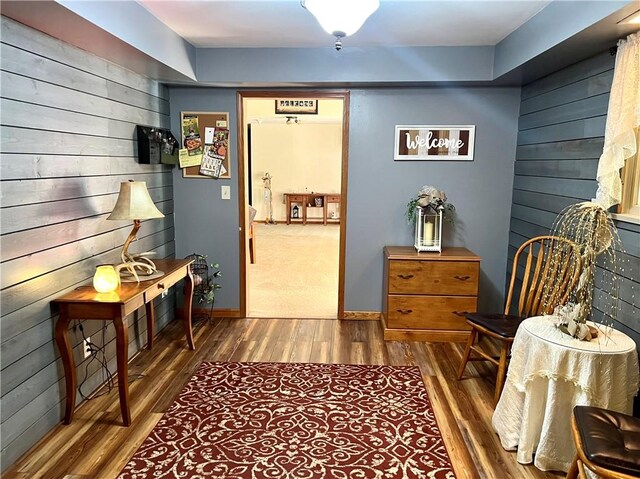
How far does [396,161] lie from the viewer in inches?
156

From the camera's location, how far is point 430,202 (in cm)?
365

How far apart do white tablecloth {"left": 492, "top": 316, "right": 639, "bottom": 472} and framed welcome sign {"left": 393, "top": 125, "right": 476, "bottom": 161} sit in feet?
6.46

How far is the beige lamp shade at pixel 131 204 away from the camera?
8.46 ft

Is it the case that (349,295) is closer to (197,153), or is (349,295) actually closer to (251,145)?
(197,153)

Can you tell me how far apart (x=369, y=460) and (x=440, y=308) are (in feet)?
5.54

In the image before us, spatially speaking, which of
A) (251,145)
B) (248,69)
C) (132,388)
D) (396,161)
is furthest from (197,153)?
(251,145)

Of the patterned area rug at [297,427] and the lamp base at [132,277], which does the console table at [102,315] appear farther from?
the patterned area rug at [297,427]

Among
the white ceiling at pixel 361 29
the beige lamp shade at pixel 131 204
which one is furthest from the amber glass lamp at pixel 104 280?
the white ceiling at pixel 361 29

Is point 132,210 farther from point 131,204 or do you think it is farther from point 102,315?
point 102,315

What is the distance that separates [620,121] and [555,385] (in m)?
A: 1.38

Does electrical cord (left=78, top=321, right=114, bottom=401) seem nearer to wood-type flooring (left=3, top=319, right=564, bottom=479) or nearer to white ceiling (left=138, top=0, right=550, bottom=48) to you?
wood-type flooring (left=3, top=319, right=564, bottom=479)

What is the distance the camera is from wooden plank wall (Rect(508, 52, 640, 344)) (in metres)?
2.34

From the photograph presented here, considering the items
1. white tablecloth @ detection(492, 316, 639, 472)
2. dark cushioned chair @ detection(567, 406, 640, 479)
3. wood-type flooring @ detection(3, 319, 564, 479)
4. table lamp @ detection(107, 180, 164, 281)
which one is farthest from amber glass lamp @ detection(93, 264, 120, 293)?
dark cushioned chair @ detection(567, 406, 640, 479)

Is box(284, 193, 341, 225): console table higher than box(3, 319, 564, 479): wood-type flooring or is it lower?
higher
